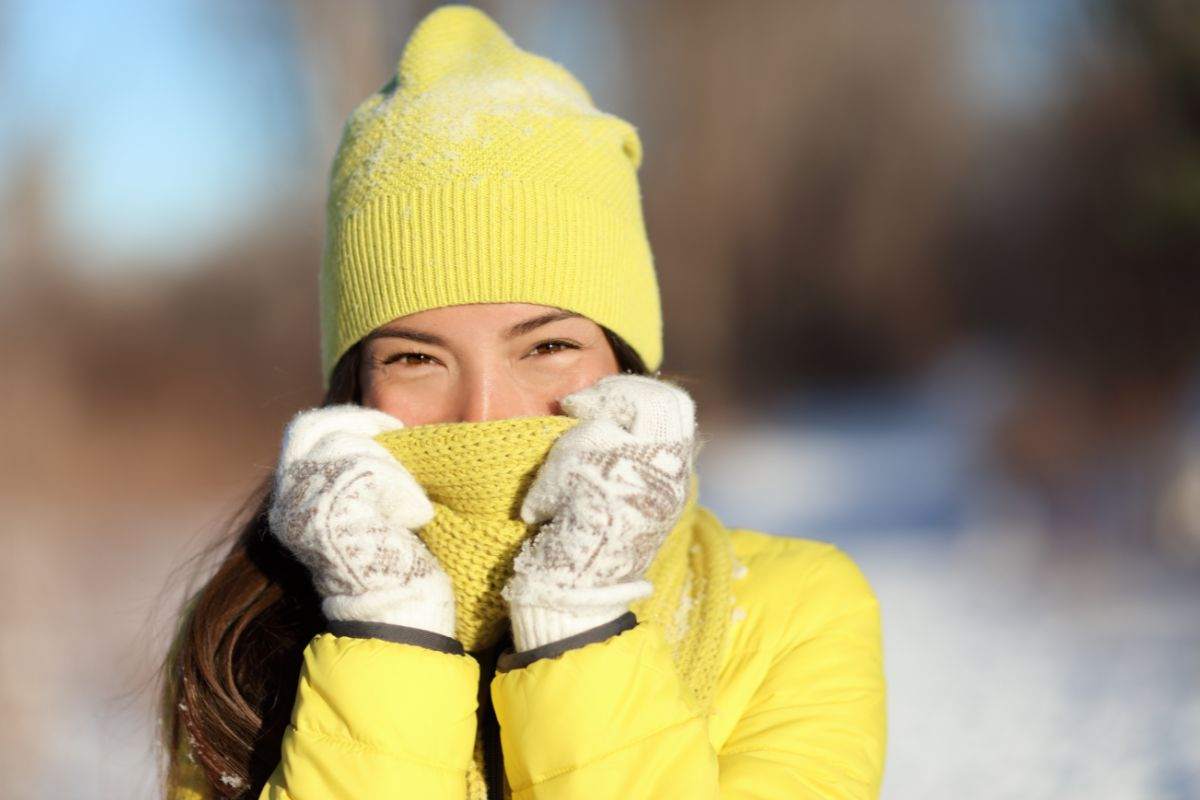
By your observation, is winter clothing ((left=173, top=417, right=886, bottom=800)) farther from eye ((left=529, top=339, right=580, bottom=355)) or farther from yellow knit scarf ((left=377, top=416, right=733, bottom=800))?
eye ((left=529, top=339, right=580, bottom=355))

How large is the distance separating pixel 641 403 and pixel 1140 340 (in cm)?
916

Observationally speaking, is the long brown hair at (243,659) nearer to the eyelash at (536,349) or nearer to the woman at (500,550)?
the woman at (500,550)

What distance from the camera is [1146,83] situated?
8203 mm

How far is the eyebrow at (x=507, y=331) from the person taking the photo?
5.24 ft

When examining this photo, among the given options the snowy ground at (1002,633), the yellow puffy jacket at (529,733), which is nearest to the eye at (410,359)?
the yellow puffy jacket at (529,733)

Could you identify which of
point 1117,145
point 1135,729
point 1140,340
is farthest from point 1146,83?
point 1135,729

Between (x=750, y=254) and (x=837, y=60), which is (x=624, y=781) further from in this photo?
(x=837, y=60)

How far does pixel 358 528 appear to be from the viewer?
129cm

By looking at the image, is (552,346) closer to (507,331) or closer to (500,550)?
(507,331)

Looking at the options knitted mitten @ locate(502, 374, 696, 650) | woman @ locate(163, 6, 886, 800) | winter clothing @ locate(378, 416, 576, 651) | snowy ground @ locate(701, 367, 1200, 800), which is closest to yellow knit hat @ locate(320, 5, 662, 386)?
woman @ locate(163, 6, 886, 800)

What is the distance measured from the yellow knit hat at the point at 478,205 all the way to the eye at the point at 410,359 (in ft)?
0.21

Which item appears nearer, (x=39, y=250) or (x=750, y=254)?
(x=39, y=250)

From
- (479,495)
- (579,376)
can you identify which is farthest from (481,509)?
(579,376)

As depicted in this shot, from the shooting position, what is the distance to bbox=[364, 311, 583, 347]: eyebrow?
160 centimetres
